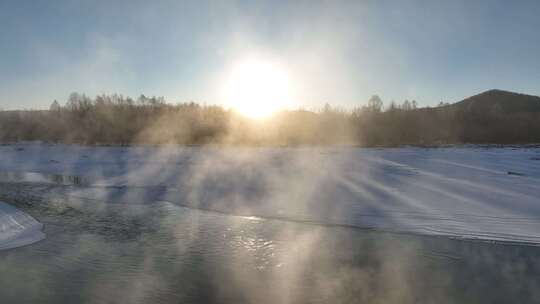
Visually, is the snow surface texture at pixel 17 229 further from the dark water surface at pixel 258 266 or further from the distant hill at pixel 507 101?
the distant hill at pixel 507 101

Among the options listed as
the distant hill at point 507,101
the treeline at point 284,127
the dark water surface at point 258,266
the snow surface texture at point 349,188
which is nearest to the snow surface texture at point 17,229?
the dark water surface at point 258,266

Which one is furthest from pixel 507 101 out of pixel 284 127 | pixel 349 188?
pixel 349 188

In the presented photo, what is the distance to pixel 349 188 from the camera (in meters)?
12.9


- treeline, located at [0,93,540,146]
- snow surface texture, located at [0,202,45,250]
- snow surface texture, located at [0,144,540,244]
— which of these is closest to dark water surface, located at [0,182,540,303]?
snow surface texture, located at [0,202,45,250]

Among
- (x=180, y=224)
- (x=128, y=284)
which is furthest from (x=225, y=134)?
(x=128, y=284)

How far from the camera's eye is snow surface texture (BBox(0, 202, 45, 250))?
804cm

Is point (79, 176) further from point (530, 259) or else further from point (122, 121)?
point (122, 121)

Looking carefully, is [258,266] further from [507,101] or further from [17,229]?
[507,101]

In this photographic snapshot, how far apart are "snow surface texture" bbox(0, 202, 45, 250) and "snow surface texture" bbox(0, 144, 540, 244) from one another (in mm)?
2512

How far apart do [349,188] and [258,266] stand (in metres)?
6.77

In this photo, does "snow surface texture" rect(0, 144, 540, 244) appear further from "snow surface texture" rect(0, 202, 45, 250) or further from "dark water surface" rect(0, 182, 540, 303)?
"snow surface texture" rect(0, 202, 45, 250)

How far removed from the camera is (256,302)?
5.44 meters

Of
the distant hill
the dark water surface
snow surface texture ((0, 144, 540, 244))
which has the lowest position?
the dark water surface

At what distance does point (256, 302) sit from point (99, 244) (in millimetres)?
3992
